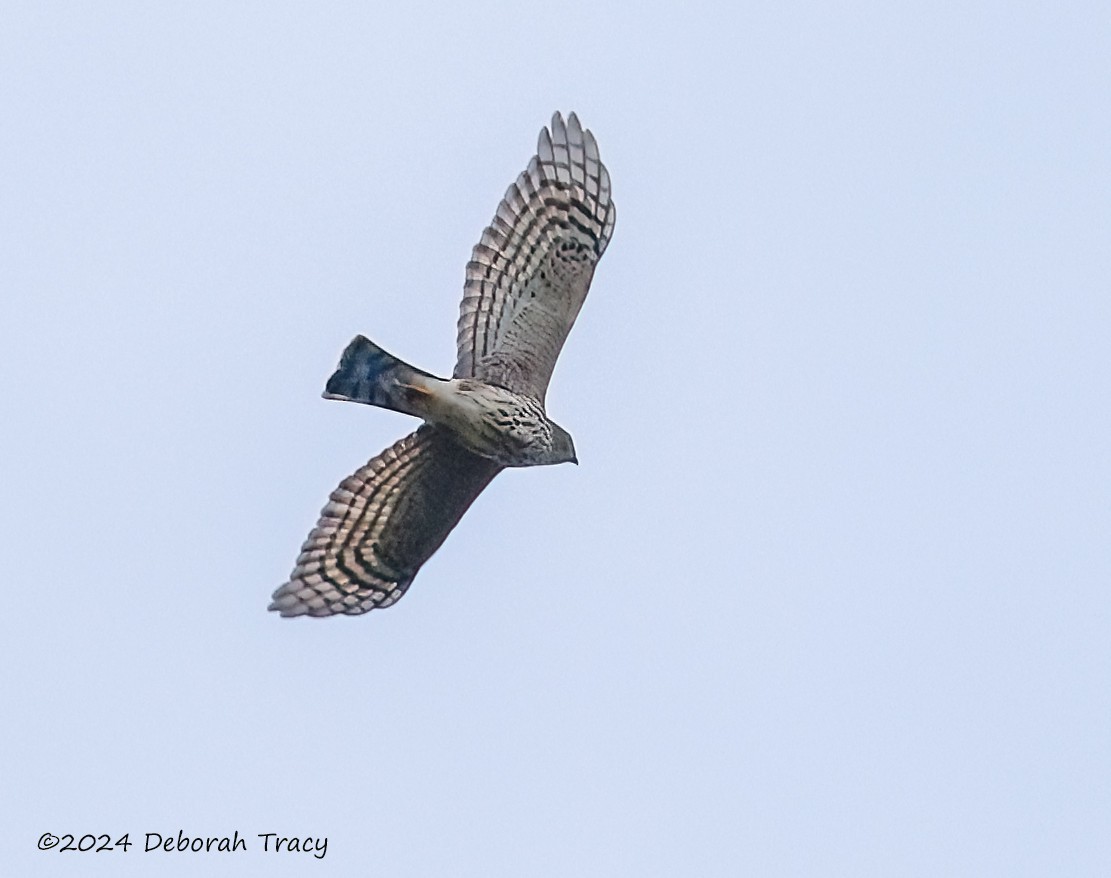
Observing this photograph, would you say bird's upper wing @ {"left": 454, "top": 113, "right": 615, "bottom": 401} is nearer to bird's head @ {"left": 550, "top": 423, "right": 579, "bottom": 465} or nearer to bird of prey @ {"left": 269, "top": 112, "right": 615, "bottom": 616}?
bird of prey @ {"left": 269, "top": 112, "right": 615, "bottom": 616}

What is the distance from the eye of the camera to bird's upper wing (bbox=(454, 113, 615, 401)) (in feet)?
41.1

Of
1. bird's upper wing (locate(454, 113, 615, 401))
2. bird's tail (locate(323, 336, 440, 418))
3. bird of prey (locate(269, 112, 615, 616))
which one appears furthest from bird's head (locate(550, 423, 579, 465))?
bird's tail (locate(323, 336, 440, 418))

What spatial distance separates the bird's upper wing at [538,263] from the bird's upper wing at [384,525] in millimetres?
662

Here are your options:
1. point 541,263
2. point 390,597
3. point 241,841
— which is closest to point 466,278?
point 541,263

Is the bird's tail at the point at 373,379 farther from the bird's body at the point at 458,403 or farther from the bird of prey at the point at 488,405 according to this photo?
the bird of prey at the point at 488,405

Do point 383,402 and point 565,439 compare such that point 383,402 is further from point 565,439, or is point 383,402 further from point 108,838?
point 108,838

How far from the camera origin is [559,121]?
1325 centimetres

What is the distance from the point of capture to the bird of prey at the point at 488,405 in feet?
40.2

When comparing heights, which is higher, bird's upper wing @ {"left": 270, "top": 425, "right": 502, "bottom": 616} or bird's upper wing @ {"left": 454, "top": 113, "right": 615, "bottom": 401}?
bird's upper wing @ {"left": 454, "top": 113, "right": 615, "bottom": 401}

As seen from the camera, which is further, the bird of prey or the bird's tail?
the bird of prey

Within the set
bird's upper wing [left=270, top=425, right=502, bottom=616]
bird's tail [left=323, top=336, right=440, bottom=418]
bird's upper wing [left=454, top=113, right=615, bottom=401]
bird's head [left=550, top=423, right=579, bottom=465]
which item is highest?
bird's upper wing [left=454, top=113, right=615, bottom=401]

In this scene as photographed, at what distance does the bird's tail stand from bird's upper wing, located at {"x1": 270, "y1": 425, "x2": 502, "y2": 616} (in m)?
0.56

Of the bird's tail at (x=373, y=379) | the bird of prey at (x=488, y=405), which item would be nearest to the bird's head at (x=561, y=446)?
the bird of prey at (x=488, y=405)

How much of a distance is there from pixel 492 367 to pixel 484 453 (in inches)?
25.0
